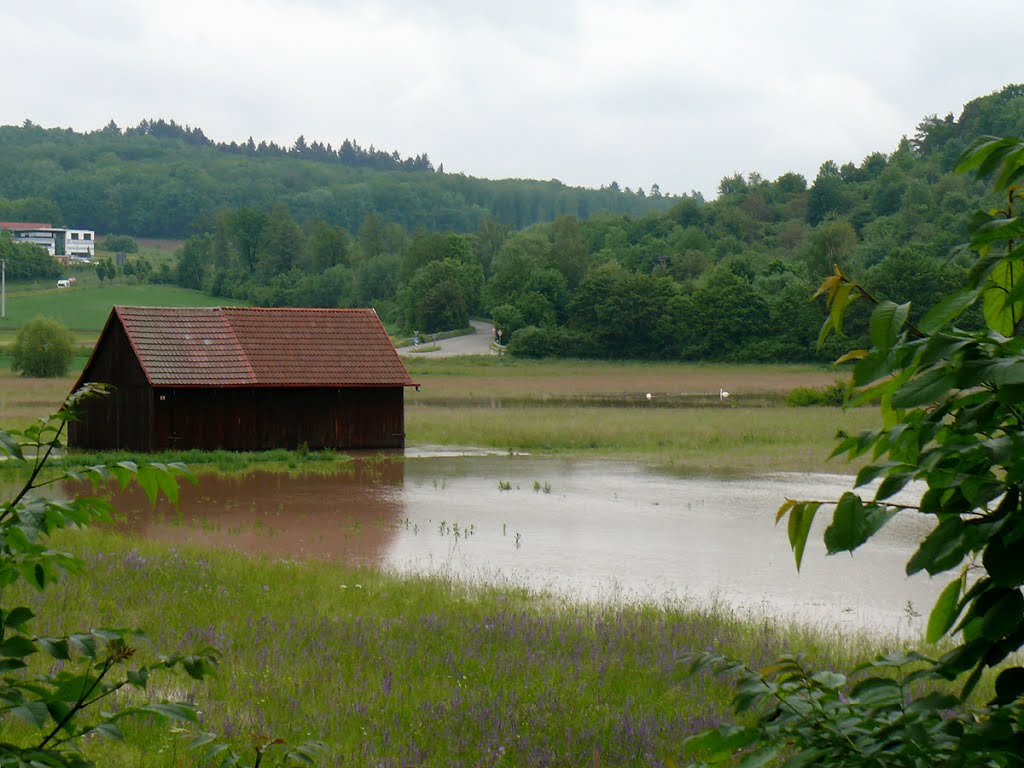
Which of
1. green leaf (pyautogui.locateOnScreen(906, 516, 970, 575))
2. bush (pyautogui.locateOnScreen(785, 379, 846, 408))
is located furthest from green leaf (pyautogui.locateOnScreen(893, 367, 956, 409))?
bush (pyautogui.locateOnScreen(785, 379, 846, 408))

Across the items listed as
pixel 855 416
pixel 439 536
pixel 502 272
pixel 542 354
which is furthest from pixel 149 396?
pixel 502 272

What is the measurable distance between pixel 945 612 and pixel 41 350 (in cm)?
6673

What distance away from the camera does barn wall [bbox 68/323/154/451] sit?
102ft

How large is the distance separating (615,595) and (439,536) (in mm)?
5966

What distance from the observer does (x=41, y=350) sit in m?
63.9

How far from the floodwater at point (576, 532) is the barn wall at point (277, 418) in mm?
3819

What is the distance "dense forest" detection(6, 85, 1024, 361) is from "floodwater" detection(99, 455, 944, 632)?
46.8m

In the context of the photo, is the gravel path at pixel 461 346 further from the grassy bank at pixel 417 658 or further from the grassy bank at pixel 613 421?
the grassy bank at pixel 417 658

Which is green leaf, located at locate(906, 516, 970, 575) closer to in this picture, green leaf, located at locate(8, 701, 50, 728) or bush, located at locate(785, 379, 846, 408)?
green leaf, located at locate(8, 701, 50, 728)

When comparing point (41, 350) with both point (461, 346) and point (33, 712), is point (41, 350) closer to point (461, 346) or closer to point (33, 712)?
point (461, 346)

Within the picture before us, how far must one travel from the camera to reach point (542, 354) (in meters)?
93.4

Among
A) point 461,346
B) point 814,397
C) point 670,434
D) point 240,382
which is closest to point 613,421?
point 670,434

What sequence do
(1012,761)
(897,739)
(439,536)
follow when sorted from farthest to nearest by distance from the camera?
(439,536)
(897,739)
(1012,761)

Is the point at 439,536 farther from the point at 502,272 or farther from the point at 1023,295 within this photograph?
the point at 502,272
